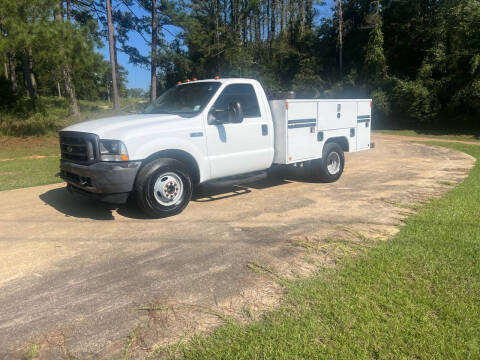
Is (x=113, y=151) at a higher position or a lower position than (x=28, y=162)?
higher

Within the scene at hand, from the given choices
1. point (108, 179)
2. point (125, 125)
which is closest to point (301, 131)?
point (125, 125)

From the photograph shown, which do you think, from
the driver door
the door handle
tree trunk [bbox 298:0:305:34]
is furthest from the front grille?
tree trunk [bbox 298:0:305:34]

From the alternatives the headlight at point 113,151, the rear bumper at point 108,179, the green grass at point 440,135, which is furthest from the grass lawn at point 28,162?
the green grass at point 440,135

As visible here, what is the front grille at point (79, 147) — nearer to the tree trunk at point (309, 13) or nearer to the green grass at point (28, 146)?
the green grass at point (28, 146)

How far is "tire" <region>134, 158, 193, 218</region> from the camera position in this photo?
218 inches

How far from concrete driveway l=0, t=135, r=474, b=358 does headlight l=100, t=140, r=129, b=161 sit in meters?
0.98

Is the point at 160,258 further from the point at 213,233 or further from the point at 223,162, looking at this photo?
the point at 223,162

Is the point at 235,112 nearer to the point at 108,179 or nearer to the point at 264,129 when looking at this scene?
the point at 264,129

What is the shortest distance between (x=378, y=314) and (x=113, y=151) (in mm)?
3910

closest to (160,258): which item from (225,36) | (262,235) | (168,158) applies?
(262,235)

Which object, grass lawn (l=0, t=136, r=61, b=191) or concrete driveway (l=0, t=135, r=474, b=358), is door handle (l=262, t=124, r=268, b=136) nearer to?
concrete driveway (l=0, t=135, r=474, b=358)

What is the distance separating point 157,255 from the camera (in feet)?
14.6

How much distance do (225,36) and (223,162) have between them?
1506 inches

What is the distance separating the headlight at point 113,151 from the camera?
17.4ft
